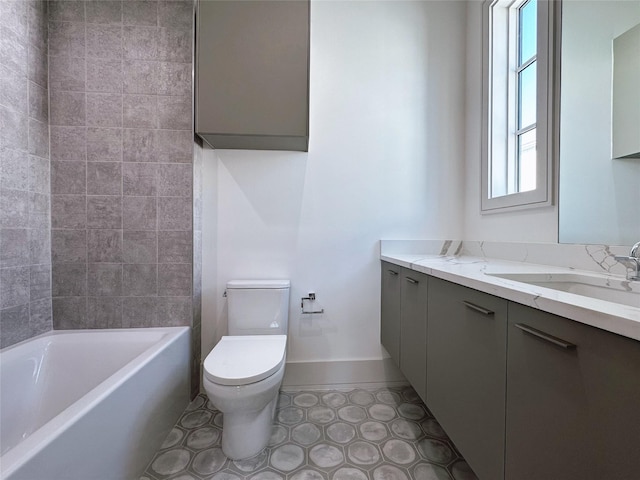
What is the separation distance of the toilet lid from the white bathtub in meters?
0.28

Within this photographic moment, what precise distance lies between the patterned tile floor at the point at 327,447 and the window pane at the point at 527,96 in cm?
181

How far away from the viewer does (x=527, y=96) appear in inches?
64.1

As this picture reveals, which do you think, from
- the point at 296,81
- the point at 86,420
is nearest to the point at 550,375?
the point at 86,420

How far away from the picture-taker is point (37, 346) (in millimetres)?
1375

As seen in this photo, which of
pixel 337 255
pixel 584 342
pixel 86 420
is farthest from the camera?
pixel 337 255

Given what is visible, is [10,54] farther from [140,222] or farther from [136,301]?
[136,301]

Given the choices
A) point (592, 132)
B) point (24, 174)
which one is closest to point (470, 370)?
point (592, 132)

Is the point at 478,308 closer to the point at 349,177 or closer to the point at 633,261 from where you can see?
the point at 633,261

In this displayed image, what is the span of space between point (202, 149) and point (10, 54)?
89 centimetres

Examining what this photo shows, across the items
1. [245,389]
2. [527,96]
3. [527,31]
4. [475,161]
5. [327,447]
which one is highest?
[527,31]

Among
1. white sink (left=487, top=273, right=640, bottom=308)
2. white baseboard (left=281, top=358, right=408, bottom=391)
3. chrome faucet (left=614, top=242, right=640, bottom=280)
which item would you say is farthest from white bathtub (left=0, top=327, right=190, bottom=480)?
chrome faucet (left=614, top=242, right=640, bottom=280)

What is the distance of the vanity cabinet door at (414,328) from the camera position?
125 centimetres

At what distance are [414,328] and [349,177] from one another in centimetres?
104

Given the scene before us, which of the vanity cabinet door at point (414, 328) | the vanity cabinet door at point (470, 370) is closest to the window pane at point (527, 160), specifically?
the vanity cabinet door at point (414, 328)
